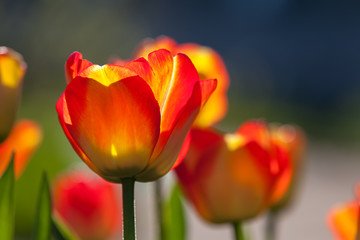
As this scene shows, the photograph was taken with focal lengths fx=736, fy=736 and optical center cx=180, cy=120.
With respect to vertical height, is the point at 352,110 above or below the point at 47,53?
below

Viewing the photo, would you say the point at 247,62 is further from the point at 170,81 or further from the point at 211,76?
the point at 170,81

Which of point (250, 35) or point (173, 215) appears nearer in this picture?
point (173, 215)

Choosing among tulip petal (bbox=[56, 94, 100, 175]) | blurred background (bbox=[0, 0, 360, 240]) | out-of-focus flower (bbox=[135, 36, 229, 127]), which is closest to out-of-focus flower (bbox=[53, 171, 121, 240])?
blurred background (bbox=[0, 0, 360, 240])

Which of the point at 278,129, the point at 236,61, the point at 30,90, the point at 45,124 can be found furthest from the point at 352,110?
the point at 278,129

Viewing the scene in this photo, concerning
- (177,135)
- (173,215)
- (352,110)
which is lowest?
(352,110)

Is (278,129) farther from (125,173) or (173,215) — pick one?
(125,173)

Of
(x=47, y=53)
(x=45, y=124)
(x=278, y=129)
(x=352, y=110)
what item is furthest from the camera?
(x=352, y=110)
